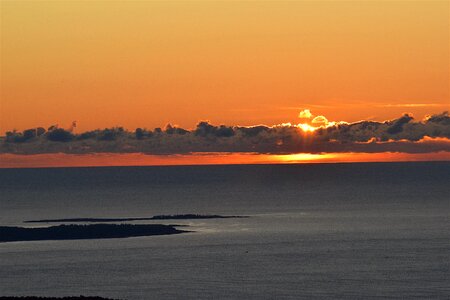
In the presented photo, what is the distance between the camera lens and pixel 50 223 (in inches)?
6407

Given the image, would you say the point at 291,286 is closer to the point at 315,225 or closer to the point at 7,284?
the point at 7,284

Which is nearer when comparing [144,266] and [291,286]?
[291,286]

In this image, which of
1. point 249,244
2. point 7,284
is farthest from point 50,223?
point 7,284

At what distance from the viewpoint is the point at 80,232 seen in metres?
141

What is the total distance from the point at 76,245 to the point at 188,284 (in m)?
38.8

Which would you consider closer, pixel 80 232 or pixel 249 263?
pixel 249 263

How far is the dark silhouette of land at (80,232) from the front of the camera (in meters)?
136

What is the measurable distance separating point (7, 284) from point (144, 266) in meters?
16.4

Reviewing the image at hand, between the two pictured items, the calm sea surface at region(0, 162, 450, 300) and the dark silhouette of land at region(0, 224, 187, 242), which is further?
the dark silhouette of land at region(0, 224, 187, 242)

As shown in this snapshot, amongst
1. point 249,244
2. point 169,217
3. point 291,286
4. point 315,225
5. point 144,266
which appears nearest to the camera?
point 291,286

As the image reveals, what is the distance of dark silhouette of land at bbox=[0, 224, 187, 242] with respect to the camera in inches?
5364

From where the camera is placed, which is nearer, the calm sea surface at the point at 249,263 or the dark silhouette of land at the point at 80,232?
the calm sea surface at the point at 249,263

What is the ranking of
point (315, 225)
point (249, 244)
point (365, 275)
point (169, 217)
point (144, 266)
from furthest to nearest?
point (169, 217) → point (315, 225) → point (249, 244) → point (144, 266) → point (365, 275)

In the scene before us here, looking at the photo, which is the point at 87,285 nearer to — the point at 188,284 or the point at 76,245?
the point at 188,284
